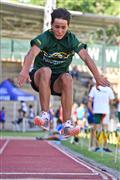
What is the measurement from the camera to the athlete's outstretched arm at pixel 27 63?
7785 millimetres

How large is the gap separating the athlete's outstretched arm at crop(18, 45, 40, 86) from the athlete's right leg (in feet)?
1.14

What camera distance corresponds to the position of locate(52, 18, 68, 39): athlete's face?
8.22m

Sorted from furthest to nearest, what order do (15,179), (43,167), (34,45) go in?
(43,167)
(15,179)
(34,45)

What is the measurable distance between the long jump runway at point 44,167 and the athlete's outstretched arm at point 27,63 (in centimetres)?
440

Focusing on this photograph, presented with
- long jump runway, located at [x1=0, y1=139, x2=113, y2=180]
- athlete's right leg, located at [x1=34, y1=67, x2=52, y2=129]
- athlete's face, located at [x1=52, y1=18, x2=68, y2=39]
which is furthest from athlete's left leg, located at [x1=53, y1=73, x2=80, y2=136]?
long jump runway, located at [x1=0, y1=139, x2=113, y2=180]

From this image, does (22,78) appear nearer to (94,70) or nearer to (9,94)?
(94,70)

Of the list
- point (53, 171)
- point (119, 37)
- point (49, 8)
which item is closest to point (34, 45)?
point (53, 171)

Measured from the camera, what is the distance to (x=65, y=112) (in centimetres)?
883

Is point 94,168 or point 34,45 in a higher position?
point 34,45

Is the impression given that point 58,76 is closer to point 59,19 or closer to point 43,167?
point 59,19

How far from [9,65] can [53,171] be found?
32406mm

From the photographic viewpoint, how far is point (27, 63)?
799 cm

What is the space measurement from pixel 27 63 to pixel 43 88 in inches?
22.0

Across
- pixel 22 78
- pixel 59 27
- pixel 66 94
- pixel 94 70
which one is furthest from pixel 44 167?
pixel 22 78
